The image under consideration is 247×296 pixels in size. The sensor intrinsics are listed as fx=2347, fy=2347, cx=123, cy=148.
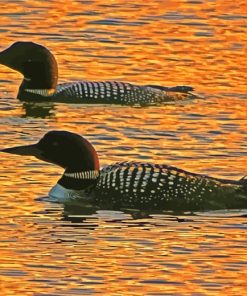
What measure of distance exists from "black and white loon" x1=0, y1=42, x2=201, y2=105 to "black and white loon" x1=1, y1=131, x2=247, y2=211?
492cm

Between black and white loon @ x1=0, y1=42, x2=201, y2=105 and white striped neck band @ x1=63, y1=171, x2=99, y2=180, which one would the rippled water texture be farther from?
white striped neck band @ x1=63, y1=171, x2=99, y2=180

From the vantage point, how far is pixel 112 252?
15.1 meters

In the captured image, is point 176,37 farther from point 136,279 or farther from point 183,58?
point 136,279

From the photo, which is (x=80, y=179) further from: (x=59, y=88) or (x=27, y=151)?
(x=59, y=88)

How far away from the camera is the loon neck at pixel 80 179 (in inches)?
664

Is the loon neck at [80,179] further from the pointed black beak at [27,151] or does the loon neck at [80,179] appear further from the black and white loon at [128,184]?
the pointed black beak at [27,151]

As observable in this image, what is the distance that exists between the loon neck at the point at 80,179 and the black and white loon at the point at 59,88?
4.96 meters

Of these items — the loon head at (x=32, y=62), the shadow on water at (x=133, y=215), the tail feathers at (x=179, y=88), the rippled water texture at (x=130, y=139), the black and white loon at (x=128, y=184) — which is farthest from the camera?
the loon head at (x=32, y=62)

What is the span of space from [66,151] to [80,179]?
23 cm

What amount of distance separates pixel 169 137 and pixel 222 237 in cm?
411

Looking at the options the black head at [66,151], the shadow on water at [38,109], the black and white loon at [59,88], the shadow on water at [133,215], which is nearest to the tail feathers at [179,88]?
the black and white loon at [59,88]

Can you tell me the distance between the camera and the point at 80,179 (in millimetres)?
16891

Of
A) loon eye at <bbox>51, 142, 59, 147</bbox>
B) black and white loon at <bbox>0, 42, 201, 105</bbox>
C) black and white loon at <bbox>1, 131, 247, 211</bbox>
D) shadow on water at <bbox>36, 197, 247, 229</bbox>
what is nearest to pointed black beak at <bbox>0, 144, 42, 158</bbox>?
black and white loon at <bbox>1, 131, 247, 211</bbox>

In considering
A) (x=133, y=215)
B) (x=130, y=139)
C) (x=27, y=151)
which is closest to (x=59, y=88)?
(x=130, y=139)
